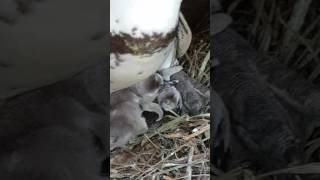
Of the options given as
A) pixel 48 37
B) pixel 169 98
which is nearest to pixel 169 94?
pixel 169 98

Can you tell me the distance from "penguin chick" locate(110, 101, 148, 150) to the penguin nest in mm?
11

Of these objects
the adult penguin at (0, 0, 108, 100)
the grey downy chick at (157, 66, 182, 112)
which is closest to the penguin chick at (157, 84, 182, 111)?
the grey downy chick at (157, 66, 182, 112)

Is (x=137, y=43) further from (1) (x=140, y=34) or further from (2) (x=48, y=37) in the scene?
(2) (x=48, y=37)

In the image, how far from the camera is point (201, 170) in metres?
0.72

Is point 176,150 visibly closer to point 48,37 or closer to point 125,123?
point 125,123

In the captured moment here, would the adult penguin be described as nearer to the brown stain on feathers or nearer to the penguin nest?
the brown stain on feathers

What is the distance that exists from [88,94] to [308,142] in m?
0.34

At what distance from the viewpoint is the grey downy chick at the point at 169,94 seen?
728mm

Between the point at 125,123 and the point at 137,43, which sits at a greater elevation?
the point at 137,43

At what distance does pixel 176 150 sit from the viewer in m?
0.72

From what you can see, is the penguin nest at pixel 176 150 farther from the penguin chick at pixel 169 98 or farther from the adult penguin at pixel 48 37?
the adult penguin at pixel 48 37

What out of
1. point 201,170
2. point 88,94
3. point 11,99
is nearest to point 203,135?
point 201,170

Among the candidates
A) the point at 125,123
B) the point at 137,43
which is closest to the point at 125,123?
the point at 125,123

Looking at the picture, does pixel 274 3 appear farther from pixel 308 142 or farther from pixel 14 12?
pixel 14 12
